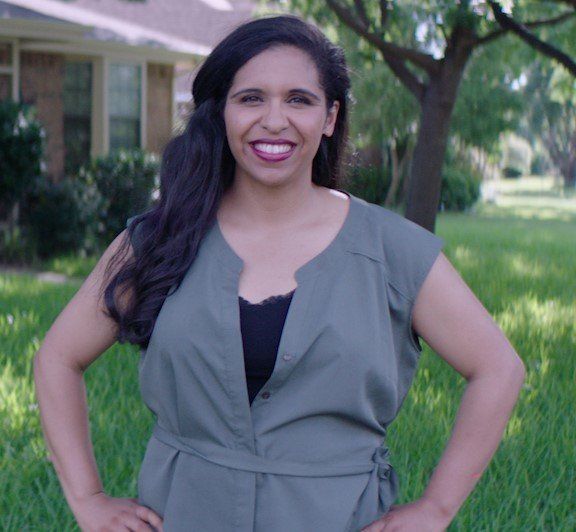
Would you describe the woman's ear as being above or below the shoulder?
above

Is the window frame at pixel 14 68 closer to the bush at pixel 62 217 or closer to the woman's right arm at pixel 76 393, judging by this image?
the bush at pixel 62 217

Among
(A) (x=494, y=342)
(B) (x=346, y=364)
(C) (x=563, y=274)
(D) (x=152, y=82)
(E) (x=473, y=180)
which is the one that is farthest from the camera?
(E) (x=473, y=180)

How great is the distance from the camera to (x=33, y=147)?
41.2 feet

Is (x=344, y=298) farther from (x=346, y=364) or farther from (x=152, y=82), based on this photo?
(x=152, y=82)

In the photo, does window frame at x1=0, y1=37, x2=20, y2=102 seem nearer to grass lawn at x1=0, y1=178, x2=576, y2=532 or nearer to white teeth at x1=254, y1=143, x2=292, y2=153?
grass lawn at x1=0, y1=178, x2=576, y2=532

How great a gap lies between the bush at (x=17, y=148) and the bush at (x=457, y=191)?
18.2 m

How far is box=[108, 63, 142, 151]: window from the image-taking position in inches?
662

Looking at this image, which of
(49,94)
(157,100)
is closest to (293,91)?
(49,94)

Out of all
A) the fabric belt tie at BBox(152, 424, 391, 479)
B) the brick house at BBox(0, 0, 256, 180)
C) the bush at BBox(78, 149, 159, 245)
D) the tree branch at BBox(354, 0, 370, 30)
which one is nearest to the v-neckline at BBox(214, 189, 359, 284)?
the fabric belt tie at BBox(152, 424, 391, 479)

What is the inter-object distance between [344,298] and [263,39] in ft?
1.90

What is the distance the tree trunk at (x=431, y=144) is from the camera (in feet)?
36.3

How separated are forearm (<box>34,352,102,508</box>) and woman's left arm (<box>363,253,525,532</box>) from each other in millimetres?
658

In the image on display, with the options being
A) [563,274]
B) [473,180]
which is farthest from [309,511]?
[473,180]

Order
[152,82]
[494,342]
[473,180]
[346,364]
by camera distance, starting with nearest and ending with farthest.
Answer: [346,364]
[494,342]
[152,82]
[473,180]
